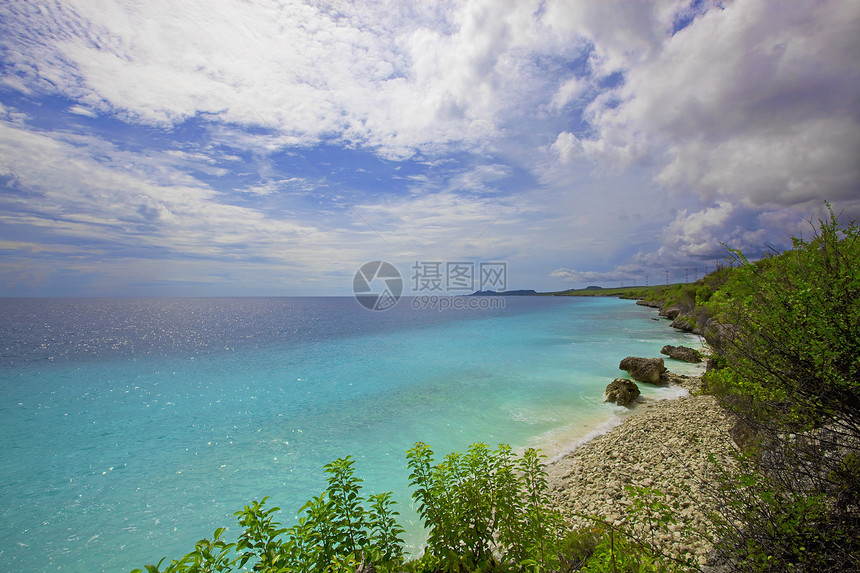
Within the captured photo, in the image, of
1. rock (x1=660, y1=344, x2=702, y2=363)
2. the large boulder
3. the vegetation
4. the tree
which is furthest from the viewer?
rock (x1=660, y1=344, x2=702, y2=363)

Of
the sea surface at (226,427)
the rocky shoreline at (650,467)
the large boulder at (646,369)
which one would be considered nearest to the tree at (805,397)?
the rocky shoreline at (650,467)

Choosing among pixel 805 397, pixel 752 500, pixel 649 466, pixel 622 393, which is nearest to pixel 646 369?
pixel 622 393

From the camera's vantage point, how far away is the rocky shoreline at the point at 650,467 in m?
7.30

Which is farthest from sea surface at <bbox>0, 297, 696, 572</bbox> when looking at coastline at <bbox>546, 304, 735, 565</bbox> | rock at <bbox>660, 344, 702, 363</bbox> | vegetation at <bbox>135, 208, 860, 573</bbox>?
vegetation at <bbox>135, 208, 860, 573</bbox>

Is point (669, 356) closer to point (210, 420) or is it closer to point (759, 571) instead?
point (759, 571)

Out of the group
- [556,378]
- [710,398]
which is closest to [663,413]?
[710,398]

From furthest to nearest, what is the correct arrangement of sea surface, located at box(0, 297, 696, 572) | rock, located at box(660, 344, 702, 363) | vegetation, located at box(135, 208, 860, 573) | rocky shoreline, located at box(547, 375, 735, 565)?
1. rock, located at box(660, 344, 702, 363)
2. sea surface, located at box(0, 297, 696, 572)
3. rocky shoreline, located at box(547, 375, 735, 565)
4. vegetation, located at box(135, 208, 860, 573)

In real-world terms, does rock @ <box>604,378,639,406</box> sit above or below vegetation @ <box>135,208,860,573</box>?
below

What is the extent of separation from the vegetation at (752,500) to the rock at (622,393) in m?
13.2

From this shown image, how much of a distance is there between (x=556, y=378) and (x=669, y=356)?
13.1 meters

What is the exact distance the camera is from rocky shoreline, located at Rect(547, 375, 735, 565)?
7.30 meters

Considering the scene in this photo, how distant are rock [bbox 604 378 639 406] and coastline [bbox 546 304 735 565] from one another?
2111 mm

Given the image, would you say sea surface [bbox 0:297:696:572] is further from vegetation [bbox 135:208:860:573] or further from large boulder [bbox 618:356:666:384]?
vegetation [bbox 135:208:860:573]

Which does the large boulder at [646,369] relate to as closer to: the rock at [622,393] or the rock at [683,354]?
the rock at [622,393]
